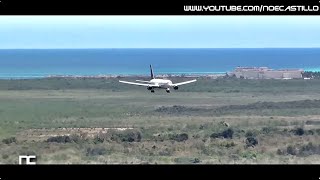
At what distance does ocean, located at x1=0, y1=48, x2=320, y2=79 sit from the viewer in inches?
396

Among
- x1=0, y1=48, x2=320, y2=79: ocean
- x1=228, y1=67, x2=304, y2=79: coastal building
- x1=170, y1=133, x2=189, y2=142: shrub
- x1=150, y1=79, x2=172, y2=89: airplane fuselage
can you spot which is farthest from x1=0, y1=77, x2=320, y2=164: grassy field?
x1=150, y1=79, x2=172, y2=89: airplane fuselage

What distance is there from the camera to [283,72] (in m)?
13.0

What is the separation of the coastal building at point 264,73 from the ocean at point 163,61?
12cm

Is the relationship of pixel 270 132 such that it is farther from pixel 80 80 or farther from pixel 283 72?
pixel 80 80

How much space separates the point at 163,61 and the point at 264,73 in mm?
3328

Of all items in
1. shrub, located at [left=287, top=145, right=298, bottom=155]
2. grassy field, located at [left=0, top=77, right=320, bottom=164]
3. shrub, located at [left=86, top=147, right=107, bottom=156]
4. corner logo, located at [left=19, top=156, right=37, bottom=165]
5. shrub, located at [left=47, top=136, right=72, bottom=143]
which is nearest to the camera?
corner logo, located at [left=19, top=156, right=37, bottom=165]

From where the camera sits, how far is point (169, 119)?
12.4 metres

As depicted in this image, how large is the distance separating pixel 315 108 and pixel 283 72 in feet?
3.17

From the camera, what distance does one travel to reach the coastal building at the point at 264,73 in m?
12.1

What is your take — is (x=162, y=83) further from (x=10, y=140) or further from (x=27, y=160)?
(x=10, y=140)

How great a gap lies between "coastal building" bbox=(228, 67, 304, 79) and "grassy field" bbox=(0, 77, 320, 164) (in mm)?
129

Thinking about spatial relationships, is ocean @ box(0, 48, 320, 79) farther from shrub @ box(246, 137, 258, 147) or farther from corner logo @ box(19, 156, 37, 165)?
corner logo @ box(19, 156, 37, 165)

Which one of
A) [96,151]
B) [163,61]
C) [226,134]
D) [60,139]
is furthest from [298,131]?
[60,139]

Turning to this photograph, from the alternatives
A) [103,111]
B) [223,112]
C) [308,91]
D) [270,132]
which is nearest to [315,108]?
[308,91]
